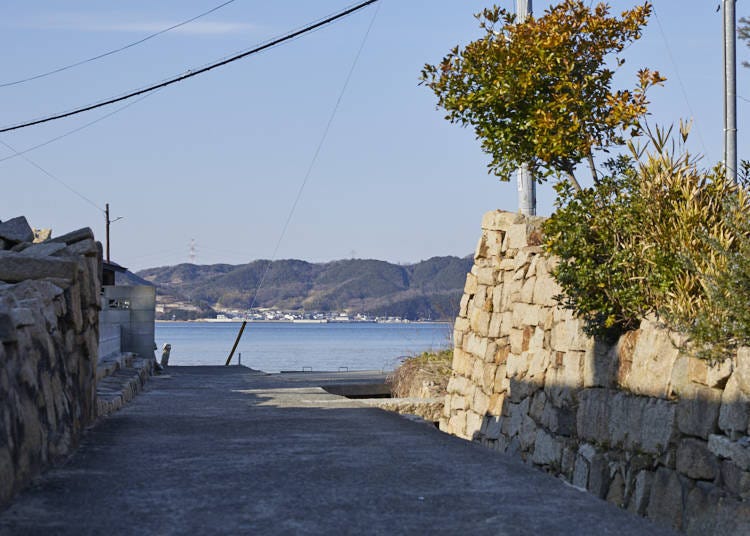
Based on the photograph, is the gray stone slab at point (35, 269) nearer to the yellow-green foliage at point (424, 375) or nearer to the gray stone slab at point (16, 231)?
the gray stone slab at point (16, 231)

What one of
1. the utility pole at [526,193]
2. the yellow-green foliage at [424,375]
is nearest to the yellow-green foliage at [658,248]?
the utility pole at [526,193]

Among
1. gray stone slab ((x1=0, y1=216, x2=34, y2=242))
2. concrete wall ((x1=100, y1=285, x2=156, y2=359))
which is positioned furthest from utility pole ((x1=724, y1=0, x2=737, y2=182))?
concrete wall ((x1=100, y1=285, x2=156, y2=359))

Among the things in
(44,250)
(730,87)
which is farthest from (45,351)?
(730,87)

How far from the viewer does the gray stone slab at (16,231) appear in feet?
37.5

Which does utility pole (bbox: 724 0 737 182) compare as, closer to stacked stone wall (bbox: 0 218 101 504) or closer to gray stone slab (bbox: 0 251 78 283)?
stacked stone wall (bbox: 0 218 101 504)

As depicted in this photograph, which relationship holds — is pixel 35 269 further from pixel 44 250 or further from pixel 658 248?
pixel 658 248

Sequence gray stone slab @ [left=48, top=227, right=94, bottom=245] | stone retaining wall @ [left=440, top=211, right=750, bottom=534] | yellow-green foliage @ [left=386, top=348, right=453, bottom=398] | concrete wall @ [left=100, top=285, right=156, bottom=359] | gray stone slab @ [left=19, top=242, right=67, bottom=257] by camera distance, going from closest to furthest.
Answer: stone retaining wall @ [left=440, top=211, right=750, bottom=534] → gray stone slab @ [left=19, top=242, right=67, bottom=257] → gray stone slab @ [left=48, top=227, right=94, bottom=245] → yellow-green foliage @ [left=386, top=348, right=453, bottom=398] → concrete wall @ [left=100, top=285, right=156, bottom=359]

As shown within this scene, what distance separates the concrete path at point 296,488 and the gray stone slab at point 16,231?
2.56m

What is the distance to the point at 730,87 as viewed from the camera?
1495 centimetres

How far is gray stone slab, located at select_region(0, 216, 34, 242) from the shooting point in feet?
37.5

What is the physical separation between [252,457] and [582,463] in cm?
301

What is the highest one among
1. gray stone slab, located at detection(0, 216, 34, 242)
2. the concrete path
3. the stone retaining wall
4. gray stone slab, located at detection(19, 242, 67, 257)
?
gray stone slab, located at detection(0, 216, 34, 242)

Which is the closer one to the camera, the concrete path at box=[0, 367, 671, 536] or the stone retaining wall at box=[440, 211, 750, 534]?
the concrete path at box=[0, 367, 671, 536]

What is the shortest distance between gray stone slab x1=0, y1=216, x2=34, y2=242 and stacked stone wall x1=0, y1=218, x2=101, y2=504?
12cm
